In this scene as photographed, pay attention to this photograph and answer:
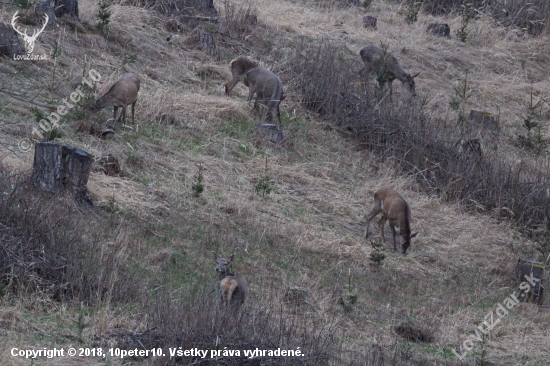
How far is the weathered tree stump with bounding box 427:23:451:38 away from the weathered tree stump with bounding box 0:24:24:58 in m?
12.9

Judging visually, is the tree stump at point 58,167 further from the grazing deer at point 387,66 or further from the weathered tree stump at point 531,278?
the grazing deer at point 387,66

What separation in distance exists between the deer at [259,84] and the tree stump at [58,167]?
5.75 meters

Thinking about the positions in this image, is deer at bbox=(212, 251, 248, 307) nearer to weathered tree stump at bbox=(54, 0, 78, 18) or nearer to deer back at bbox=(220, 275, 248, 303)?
deer back at bbox=(220, 275, 248, 303)

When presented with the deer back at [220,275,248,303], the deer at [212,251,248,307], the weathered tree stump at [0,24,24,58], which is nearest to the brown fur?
the weathered tree stump at [0,24,24,58]

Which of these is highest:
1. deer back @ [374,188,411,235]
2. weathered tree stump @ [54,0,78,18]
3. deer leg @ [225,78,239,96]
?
weathered tree stump @ [54,0,78,18]

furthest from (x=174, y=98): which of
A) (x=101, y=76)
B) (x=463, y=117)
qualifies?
(x=463, y=117)

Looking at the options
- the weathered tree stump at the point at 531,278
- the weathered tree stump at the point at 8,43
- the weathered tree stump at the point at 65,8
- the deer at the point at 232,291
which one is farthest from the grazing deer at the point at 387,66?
the deer at the point at 232,291

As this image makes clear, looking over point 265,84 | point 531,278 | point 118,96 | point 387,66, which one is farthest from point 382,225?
point 387,66

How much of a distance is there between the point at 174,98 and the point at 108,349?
8819 millimetres

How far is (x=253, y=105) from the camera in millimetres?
16938

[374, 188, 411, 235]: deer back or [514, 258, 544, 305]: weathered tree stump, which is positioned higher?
[374, 188, 411, 235]: deer back

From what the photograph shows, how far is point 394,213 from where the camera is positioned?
13.5m

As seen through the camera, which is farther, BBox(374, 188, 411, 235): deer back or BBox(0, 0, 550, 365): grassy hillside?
BBox(374, 188, 411, 235): deer back

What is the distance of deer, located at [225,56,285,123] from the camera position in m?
16.4
